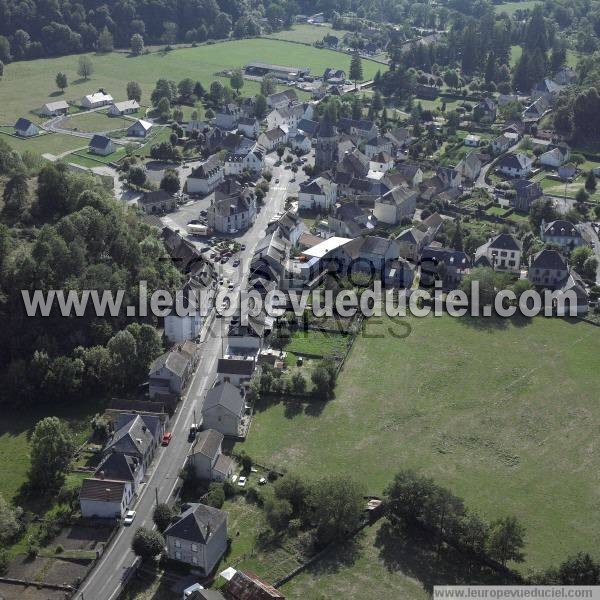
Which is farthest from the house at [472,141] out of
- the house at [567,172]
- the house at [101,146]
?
the house at [101,146]

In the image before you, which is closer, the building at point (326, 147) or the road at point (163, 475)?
the road at point (163, 475)

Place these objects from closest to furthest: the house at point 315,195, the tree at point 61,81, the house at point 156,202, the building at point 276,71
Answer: the house at point 156,202 → the house at point 315,195 → the tree at point 61,81 → the building at point 276,71

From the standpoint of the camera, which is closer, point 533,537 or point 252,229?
point 533,537

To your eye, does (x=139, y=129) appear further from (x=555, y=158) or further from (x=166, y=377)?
(x=166, y=377)

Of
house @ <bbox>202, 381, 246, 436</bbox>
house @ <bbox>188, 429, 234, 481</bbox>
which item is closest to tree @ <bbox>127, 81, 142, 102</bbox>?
house @ <bbox>202, 381, 246, 436</bbox>

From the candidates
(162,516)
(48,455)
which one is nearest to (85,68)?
(48,455)

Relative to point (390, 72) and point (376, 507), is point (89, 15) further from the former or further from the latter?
point (376, 507)

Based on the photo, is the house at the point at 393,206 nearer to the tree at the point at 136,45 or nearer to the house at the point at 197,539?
the house at the point at 197,539

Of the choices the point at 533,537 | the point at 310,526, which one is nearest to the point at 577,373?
the point at 533,537
